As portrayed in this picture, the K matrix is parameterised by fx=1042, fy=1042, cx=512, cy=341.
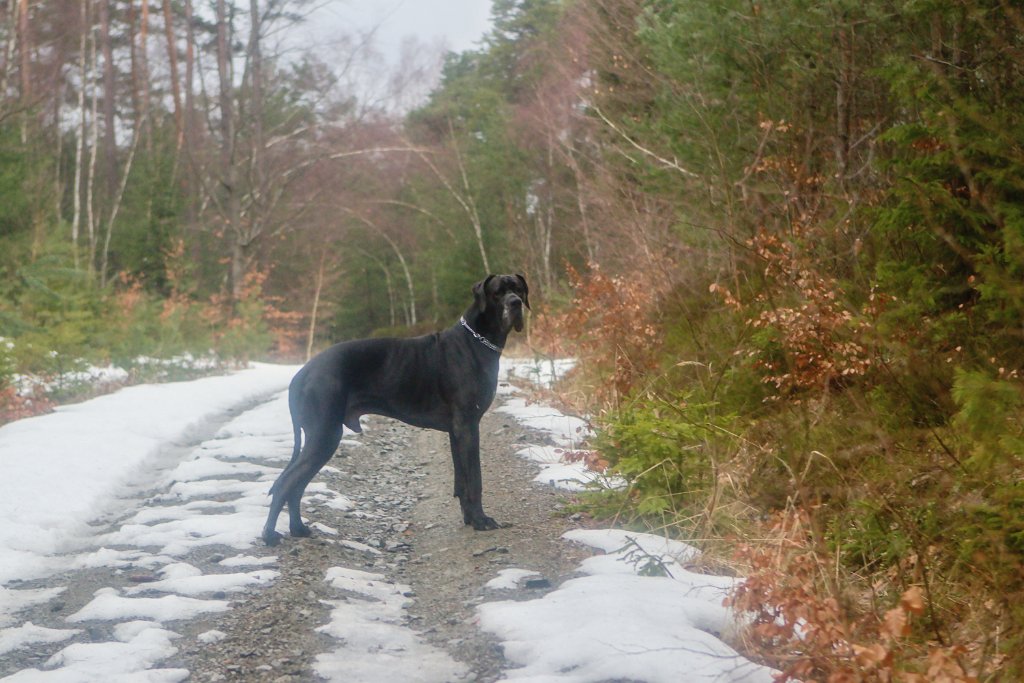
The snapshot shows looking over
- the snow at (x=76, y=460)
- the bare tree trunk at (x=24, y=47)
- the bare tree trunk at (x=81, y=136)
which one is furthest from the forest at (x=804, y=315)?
the bare tree trunk at (x=81, y=136)

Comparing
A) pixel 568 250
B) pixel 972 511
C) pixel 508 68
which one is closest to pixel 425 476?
pixel 972 511

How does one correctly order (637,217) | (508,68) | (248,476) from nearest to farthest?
1. (248,476)
2. (637,217)
3. (508,68)

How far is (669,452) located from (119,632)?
3046 mm

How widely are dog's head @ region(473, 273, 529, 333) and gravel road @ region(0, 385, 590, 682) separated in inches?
48.3

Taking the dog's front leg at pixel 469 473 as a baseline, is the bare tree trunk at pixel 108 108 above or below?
above

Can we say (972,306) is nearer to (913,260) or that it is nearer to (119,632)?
(913,260)

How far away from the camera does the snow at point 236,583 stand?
3885 millimetres

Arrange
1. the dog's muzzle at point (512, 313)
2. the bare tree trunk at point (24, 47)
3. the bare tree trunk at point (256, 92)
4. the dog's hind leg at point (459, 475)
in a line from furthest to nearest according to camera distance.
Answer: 1. the bare tree trunk at point (256, 92)
2. the bare tree trunk at point (24, 47)
3. the dog's muzzle at point (512, 313)
4. the dog's hind leg at point (459, 475)

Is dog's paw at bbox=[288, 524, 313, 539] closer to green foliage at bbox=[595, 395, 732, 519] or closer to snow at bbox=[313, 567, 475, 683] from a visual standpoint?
snow at bbox=[313, 567, 475, 683]

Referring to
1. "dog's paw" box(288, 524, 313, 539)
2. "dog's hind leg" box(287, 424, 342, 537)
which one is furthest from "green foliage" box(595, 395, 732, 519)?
"dog's paw" box(288, 524, 313, 539)

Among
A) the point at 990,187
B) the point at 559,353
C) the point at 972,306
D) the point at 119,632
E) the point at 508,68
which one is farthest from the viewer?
the point at 508,68

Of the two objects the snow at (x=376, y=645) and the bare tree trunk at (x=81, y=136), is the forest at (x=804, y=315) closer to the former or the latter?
the snow at (x=376, y=645)

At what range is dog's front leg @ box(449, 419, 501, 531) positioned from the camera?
620 cm

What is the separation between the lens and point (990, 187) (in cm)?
502
